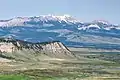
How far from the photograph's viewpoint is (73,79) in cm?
17388

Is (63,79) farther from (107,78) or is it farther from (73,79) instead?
(107,78)

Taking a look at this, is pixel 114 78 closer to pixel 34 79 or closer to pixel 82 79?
pixel 82 79

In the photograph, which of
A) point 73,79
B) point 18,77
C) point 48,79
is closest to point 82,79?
point 73,79

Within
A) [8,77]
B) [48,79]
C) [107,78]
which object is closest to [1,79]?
[8,77]

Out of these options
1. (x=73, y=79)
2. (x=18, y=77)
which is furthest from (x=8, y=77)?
(x=73, y=79)

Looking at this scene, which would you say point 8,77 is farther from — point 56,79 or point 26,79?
point 56,79

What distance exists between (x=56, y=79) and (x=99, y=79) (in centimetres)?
1861

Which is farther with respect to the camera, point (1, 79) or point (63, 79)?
point (63, 79)

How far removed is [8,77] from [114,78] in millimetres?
46645

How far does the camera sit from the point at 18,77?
166 metres

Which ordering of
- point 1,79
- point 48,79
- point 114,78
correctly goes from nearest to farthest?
point 1,79
point 48,79
point 114,78

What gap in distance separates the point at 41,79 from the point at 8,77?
13.2 metres

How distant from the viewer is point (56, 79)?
6698 inches

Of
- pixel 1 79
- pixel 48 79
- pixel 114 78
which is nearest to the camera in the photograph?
pixel 1 79
